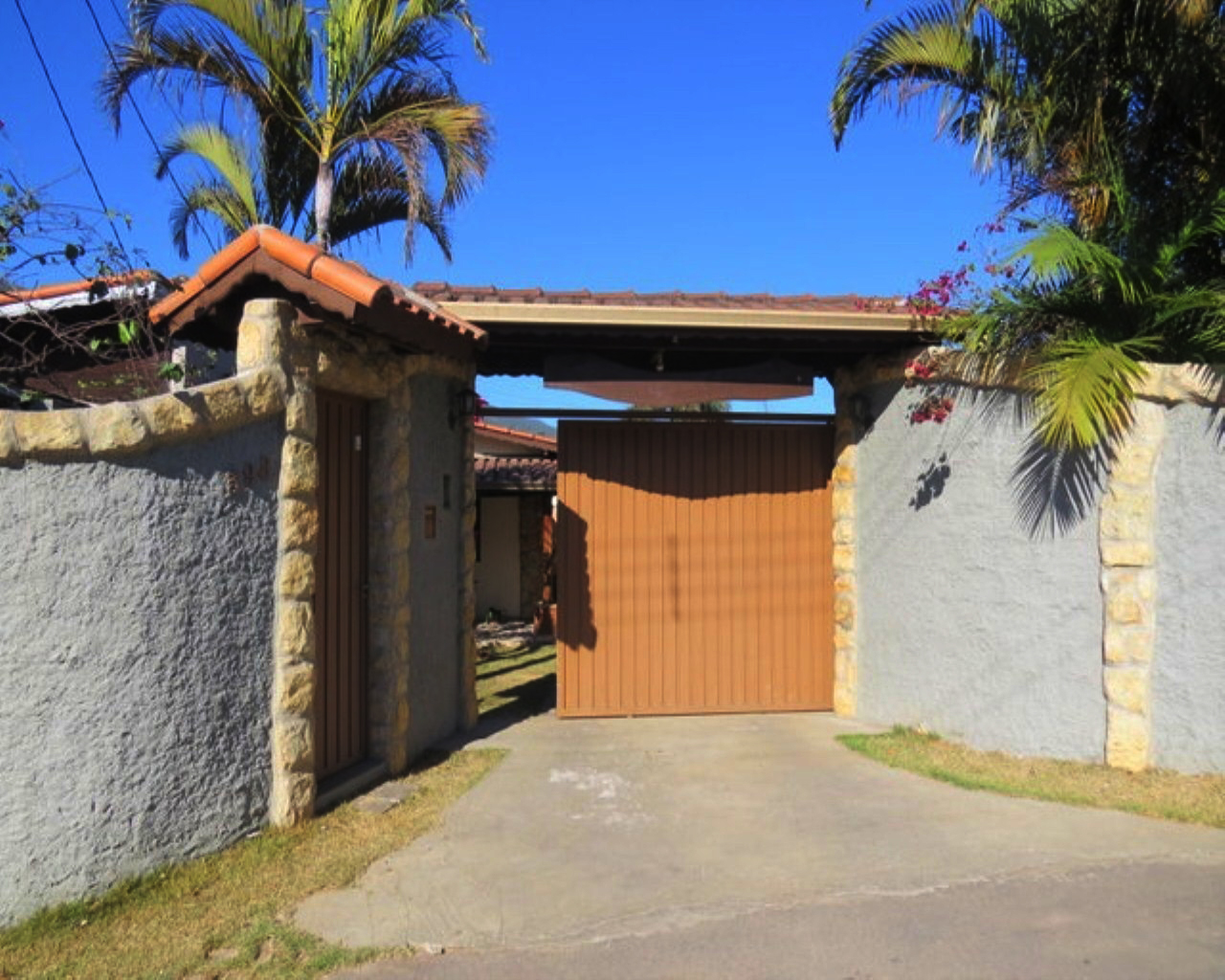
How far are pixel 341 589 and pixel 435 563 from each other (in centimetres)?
113

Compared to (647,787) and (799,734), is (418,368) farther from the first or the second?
→ (799,734)

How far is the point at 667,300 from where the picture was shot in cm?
745

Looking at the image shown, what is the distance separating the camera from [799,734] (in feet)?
23.7

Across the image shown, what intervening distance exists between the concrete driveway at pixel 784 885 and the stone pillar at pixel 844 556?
1811mm

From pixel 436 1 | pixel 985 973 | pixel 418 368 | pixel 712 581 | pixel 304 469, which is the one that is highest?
pixel 436 1

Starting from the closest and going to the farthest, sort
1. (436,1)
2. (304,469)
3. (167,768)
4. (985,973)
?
(985,973), (167,768), (304,469), (436,1)

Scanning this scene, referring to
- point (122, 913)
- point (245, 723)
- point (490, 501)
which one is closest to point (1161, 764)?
point (245, 723)

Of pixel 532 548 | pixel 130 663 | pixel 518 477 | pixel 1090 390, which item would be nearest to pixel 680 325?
pixel 1090 390

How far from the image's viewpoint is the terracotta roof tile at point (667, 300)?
23.1ft

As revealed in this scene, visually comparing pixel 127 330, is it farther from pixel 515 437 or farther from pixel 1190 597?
pixel 515 437

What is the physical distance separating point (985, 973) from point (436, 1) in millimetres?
7659

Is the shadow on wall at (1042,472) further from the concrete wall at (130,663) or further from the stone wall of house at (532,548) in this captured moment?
the stone wall of house at (532,548)

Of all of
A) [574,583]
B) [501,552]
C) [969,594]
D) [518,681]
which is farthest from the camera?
[501,552]

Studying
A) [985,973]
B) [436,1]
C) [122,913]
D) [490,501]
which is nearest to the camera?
[985,973]
